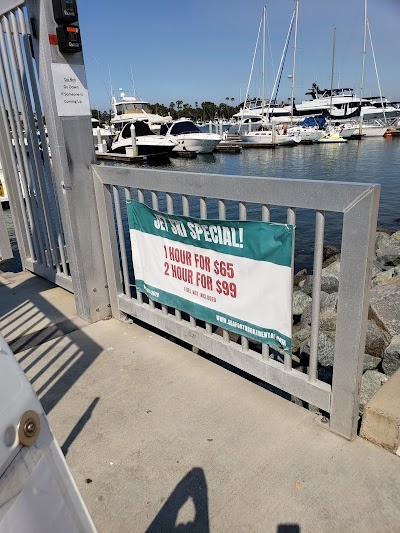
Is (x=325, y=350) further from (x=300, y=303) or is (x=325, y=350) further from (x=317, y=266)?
(x=317, y=266)

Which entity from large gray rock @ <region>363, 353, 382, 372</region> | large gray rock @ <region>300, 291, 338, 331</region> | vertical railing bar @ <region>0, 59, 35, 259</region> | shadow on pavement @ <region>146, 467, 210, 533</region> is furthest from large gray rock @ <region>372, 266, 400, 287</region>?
shadow on pavement @ <region>146, 467, 210, 533</region>

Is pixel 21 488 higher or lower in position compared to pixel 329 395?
higher

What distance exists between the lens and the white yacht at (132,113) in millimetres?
48219

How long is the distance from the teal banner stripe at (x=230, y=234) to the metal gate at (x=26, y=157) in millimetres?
1531

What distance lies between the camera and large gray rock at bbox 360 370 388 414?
11.6 ft

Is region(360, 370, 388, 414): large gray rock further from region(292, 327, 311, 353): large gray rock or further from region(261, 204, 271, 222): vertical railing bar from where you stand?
region(261, 204, 271, 222): vertical railing bar

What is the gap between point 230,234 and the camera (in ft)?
8.21

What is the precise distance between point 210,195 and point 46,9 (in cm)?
198

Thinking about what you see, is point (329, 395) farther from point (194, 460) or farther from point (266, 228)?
point (266, 228)

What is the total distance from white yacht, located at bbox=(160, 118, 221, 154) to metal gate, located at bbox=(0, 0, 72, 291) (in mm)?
34114

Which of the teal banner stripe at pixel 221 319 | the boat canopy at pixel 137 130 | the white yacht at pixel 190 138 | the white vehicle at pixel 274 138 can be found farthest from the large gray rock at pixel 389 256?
the white vehicle at pixel 274 138

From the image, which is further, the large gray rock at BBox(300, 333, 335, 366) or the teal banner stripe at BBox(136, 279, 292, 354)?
the large gray rock at BBox(300, 333, 335, 366)

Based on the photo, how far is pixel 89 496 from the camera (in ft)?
6.82

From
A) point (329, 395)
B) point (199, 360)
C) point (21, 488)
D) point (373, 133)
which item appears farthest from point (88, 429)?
point (373, 133)
